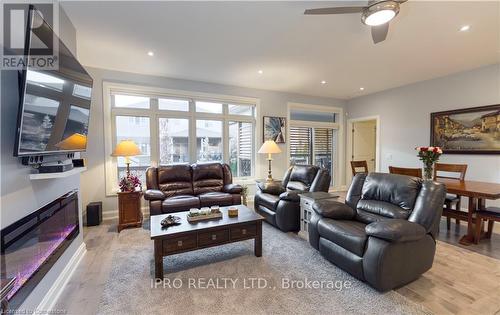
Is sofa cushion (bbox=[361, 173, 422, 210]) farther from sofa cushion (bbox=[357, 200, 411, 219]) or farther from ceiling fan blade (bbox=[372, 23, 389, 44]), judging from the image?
ceiling fan blade (bbox=[372, 23, 389, 44])

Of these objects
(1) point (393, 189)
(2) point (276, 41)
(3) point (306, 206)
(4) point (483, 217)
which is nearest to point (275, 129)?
(2) point (276, 41)

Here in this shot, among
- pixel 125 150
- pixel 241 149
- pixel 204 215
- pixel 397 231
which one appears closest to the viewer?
pixel 397 231

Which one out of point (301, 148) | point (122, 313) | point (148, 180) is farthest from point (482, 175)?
point (148, 180)

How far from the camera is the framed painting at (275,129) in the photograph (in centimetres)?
539

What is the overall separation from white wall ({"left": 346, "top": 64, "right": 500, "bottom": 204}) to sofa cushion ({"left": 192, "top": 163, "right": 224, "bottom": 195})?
4.15 metres

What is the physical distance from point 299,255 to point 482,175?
12.8ft

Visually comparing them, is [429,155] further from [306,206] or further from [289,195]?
[289,195]

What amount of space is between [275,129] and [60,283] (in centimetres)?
461

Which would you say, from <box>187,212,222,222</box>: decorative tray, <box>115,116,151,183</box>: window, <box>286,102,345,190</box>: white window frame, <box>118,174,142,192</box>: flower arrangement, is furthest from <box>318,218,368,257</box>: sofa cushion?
<box>286,102,345,190</box>: white window frame

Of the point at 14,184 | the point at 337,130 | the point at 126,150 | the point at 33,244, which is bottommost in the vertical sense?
the point at 33,244

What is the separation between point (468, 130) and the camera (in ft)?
13.3

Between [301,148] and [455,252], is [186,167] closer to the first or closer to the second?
[301,148]

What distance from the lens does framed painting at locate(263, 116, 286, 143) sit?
212 inches

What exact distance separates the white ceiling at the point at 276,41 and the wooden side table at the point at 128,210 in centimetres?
220
